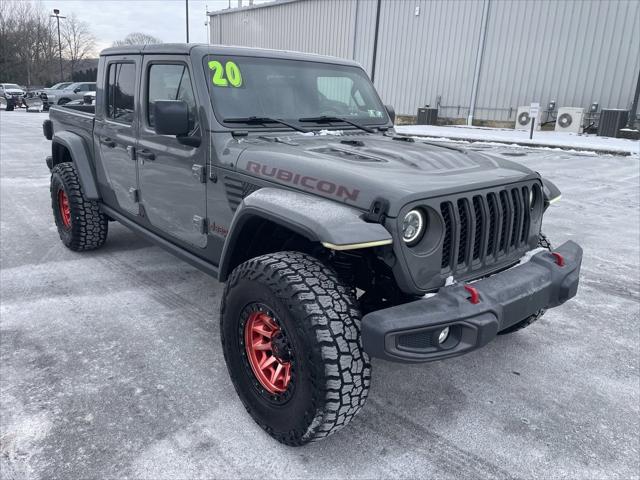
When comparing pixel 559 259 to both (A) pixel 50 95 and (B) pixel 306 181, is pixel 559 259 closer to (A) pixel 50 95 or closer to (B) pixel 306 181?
(B) pixel 306 181

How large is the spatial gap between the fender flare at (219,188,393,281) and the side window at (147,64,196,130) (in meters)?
0.89

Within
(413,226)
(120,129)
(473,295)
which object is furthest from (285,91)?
(473,295)

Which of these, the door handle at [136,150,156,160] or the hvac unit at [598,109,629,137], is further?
the hvac unit at [598,109,629,137]

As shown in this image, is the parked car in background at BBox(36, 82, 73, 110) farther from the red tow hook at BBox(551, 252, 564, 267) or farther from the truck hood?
the red tow hook at BBox(551, 252, 564, 267)

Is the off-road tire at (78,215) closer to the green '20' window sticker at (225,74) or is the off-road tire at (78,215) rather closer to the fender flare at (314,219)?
the green '20' window sticker at (225,74)

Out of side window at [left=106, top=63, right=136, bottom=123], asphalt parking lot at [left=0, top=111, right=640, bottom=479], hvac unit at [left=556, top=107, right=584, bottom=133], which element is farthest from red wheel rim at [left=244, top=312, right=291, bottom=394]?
hvac unit at [left=556, top=107, right=584, bottom=133]

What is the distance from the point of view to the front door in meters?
3.13

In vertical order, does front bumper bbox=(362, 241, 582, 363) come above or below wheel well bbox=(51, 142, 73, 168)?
below

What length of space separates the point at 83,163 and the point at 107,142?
58cm

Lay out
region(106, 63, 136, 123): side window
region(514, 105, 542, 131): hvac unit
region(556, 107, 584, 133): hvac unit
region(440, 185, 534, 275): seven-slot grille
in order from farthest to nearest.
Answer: region(514, 105, 542, 131): hvac unit < region(556, 107, 584, 133): hvac unit < region(106, 63, 136, 123): side window < region(440, 185, 534, 275): seven-slot grille

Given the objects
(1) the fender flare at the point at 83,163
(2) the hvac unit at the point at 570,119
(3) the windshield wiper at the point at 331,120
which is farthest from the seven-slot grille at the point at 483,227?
(2) the hvac unit at the point at 570,119

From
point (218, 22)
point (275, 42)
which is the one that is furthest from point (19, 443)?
point (218, 22)

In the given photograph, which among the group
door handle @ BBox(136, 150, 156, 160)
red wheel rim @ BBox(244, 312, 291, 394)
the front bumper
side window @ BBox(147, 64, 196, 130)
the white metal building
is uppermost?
the white metal building

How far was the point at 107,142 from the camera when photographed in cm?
417
